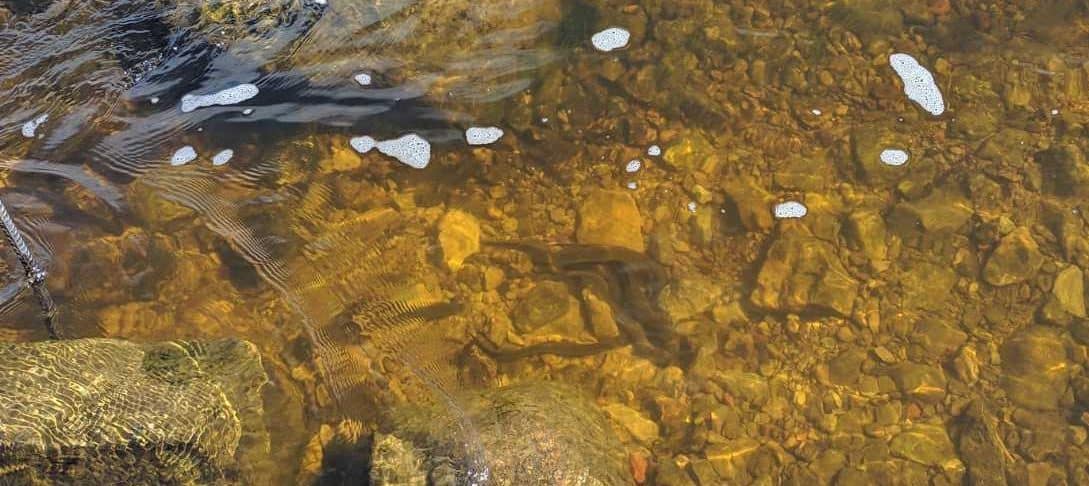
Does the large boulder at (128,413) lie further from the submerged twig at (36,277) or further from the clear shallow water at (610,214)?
the submerged twig at (36,277)

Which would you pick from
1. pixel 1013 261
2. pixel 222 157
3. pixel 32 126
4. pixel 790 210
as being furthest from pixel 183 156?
pixel 1013 261

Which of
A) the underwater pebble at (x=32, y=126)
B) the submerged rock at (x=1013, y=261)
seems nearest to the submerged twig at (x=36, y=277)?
the underwater pebble at (x=32, y=126)

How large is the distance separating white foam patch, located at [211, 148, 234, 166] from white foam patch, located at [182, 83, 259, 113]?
0.42 meters

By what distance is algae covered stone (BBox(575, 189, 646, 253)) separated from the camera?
4.95 metres

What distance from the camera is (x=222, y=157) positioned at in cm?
509

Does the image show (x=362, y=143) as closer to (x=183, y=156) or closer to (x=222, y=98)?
(x=222, y=98)

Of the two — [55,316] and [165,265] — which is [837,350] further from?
[55,316]

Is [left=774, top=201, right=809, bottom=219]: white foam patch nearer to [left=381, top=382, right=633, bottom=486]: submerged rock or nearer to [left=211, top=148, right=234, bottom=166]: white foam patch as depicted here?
[left=381, top=382, right=633, bottom=486]: submerged rock

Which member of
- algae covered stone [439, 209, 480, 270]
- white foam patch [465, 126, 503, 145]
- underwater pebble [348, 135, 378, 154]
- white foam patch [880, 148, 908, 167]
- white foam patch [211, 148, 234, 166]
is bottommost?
white foam patch [880, 148, 908, 167]

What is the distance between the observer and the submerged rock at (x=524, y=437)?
3.88m

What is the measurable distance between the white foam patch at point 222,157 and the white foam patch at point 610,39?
2.82m

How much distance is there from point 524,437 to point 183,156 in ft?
10.3

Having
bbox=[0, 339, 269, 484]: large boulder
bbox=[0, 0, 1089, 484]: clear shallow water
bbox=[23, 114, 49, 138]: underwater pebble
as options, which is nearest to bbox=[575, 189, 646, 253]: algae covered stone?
bbox=[0, 0, 1089, 484]: clear shallow water

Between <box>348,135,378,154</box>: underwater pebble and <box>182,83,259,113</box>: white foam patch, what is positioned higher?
<box>182,83,259,113</box>: white foam patch
